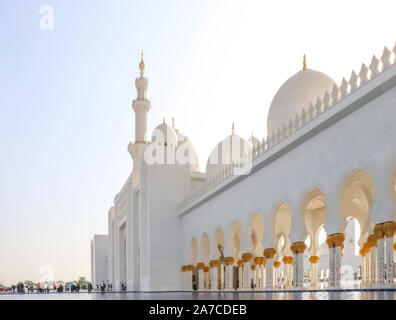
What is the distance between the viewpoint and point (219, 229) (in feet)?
50.3

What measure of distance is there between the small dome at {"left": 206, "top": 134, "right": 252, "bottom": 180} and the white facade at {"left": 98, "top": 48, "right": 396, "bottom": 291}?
36mm

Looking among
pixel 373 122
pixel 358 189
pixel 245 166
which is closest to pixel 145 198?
pixel 245 166

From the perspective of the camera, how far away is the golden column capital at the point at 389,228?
7887 mm

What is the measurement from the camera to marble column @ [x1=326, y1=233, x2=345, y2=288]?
9125 mm

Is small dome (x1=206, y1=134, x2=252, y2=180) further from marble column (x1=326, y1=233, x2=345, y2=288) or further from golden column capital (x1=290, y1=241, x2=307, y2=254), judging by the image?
marble column (x1=326, y1=233, x2=345, y2=288)

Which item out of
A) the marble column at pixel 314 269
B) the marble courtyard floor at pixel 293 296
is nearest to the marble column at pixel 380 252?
the marble courtyard floor at pixel 293 296

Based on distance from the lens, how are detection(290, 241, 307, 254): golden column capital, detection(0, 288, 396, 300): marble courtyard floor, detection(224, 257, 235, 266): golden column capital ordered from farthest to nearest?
1. detection(224, 257, 235, 266): golden column capital
2. detection(290, 241, 307, 254): golden column capital
3. detection(0, 288, 396, 300): marble courtyard floor

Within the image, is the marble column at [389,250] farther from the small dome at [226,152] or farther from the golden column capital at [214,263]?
the small dome at [226,152]

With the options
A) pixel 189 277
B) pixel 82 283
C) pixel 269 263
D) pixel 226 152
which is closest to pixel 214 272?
pixel 189 277

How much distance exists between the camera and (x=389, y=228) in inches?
311

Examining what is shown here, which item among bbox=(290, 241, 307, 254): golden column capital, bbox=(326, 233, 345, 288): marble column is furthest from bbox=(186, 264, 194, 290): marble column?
bbox=(326, 233, 345, 288): marble column

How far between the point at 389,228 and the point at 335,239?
1.35m

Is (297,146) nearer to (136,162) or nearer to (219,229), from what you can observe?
(219,229)
